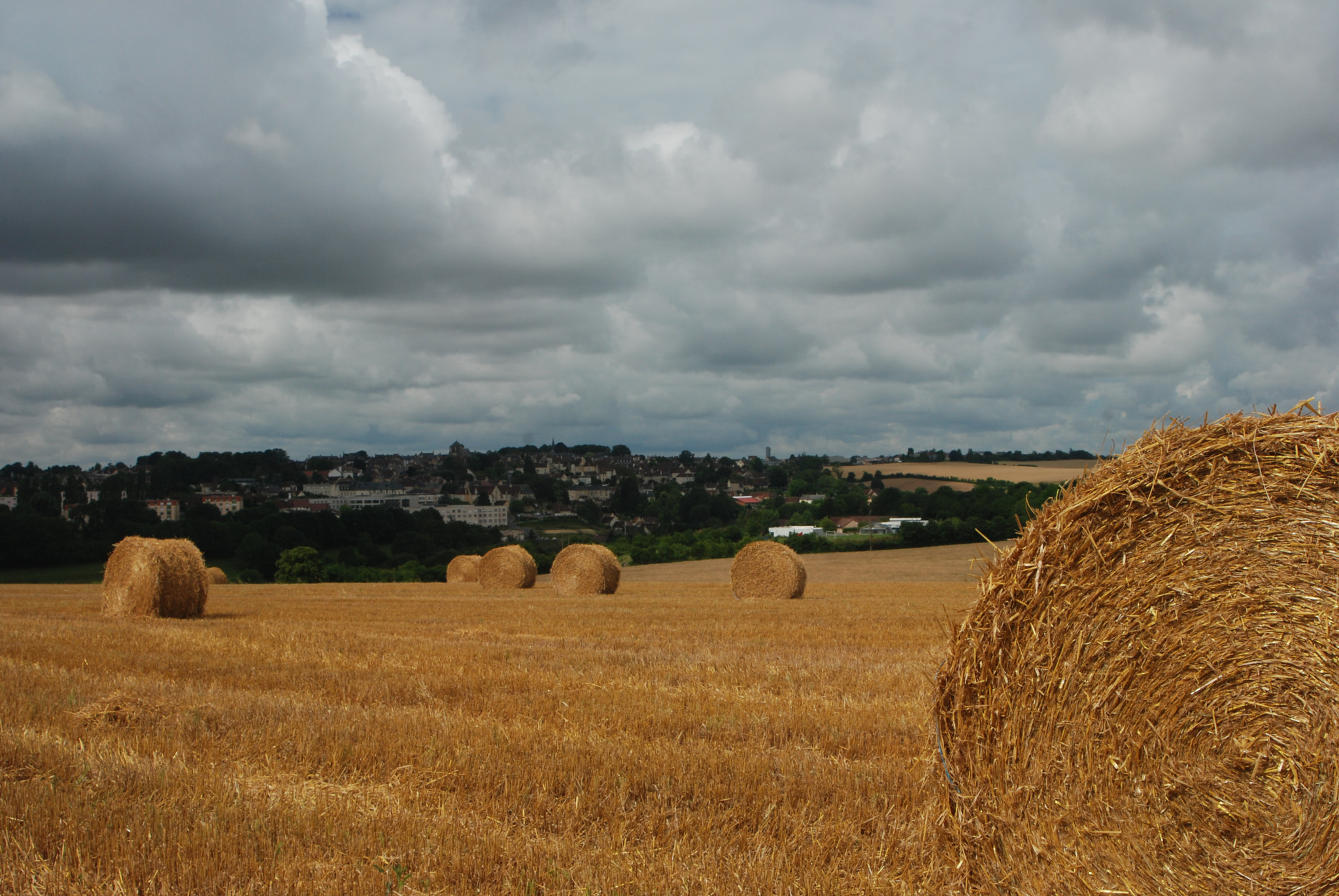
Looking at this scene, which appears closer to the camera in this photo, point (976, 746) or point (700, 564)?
point (976, 746)

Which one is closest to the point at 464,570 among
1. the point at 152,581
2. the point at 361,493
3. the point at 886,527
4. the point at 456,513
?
the point at 152,581

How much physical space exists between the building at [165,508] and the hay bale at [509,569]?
45.1 meters

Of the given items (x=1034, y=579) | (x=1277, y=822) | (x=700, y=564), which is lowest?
(x=700, y=564)

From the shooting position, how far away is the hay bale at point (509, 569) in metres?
31.3

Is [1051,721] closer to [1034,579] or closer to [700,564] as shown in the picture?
[1034,579]

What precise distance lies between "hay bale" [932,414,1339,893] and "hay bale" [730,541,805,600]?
67.2 feet

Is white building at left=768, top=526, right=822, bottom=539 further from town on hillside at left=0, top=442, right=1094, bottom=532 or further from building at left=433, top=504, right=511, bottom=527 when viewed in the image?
building at left=433, top=504, right=511, bottom=527

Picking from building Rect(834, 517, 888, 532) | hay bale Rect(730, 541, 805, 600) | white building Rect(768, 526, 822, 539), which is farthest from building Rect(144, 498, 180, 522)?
hay bale Rect(730, 541, 805, 600)

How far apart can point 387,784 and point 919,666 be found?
6.63 metres

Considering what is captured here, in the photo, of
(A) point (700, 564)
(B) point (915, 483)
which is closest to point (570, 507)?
(B) point (915, 483)

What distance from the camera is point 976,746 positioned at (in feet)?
15.1

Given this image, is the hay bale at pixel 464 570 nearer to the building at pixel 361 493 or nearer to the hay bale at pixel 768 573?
the hay bale at pixel 768 573

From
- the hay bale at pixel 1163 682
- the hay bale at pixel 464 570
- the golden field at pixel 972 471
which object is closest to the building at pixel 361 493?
the golden field at pixel 972 471

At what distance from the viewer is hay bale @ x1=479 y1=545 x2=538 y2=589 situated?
31.3 m
